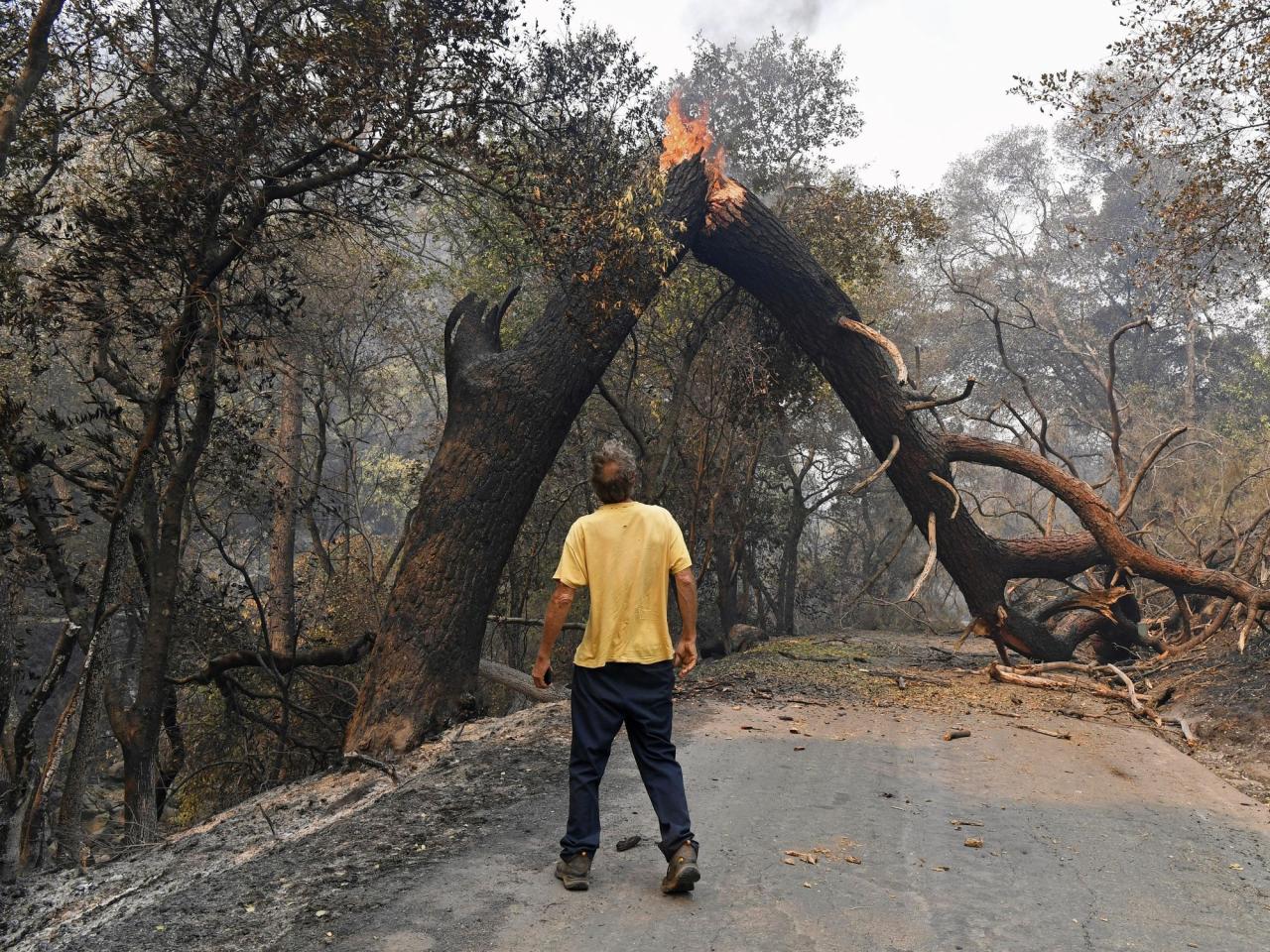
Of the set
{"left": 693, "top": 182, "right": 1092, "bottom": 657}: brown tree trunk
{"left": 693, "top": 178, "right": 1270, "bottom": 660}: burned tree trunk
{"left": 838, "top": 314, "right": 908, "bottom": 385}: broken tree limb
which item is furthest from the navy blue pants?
{"left": 693, "top": 182, "right": 1092, "bottom": 657}: brown tree trunk

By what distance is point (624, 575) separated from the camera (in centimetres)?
382

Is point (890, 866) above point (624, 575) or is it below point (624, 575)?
below

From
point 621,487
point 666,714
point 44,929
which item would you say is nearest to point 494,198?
point 621,487

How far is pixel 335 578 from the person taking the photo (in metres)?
13.4

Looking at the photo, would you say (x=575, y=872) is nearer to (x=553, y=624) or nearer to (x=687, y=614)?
(x=553, y=624)

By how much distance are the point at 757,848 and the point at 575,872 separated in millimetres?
1007

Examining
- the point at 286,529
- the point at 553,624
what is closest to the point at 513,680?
the point at 553,624

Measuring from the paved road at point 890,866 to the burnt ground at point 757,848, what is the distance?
0.05 ft

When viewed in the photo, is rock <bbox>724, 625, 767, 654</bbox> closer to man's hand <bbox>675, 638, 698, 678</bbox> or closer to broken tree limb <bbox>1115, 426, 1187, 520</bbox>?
broken tree limb <bbox>1115, 426, 1187, 520</bbox>

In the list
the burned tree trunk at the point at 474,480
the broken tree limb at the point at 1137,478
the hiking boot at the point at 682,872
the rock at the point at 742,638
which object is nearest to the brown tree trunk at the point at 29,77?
the burned tree trunk at the point at 474,480

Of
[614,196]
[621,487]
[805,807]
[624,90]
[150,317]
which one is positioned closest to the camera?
[621,487]

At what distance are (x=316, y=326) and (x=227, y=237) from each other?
9805 mm

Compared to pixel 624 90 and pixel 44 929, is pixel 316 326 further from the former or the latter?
pixel 44 929

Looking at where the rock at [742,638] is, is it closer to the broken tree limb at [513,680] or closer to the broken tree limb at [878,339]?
the broken tree limb at [878,339]
